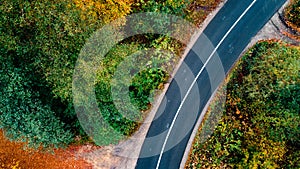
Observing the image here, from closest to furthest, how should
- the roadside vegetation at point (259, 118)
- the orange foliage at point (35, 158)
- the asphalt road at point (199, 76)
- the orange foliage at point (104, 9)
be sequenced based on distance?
the orange foliage at point (104, 9) → the roadside vegetation at point (259, 118) → the orange foliage at point (35, 158) → the asphalt road at point (199, 76)

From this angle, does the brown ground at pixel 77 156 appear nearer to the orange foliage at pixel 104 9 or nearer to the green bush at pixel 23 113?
the green bush at pixel 23 113

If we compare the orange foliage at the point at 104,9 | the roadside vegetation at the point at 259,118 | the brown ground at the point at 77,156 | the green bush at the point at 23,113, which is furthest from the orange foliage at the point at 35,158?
the orange foliage at the point at 104,9

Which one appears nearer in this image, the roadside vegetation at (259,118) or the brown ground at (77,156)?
the roadside vegetation at (259,118)

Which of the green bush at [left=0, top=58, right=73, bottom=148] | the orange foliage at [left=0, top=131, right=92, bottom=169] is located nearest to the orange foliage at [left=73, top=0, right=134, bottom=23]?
the green bush at [left=0, top=58, right=73, bottom=148]

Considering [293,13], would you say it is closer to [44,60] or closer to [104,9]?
[104,9]

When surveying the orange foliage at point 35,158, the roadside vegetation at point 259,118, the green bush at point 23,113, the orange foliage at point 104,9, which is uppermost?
A: the orange foliage at point 104,9

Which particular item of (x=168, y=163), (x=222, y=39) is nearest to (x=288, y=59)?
(x=222, y=39)

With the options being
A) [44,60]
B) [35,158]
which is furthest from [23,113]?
[35,158]

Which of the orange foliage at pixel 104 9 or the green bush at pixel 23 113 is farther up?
the orange foliage at pixel 104 9
